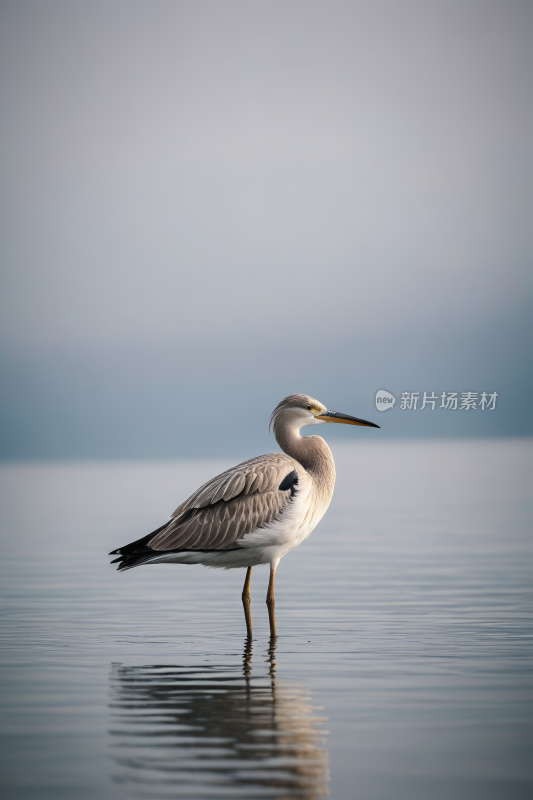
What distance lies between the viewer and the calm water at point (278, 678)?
6.26 meters

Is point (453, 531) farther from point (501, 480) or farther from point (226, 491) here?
point (501, 480)

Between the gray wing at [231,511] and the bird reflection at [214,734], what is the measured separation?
2.14m

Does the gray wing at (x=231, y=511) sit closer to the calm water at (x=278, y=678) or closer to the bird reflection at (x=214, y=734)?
the calm water at (x=278, y=678)

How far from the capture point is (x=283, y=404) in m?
12.5

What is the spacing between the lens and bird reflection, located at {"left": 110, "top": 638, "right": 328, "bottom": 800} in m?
6.07

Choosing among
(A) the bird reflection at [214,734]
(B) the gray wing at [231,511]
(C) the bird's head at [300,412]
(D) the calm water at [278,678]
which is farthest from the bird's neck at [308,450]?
(A) the bird reflection at [214,734]

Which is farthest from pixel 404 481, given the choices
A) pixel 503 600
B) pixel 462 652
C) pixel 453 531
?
pixel 462 652

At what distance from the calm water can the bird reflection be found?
0.02 meters

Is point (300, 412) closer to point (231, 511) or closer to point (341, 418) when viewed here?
point (341, 418)

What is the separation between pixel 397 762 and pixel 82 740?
1.94 meters

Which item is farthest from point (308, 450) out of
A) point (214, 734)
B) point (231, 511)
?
point (214, 734)

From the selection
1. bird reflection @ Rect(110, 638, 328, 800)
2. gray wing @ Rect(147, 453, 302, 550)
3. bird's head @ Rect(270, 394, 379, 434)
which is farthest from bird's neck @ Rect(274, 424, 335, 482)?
bird reflection @ Rect(110, 638, 328, 800)

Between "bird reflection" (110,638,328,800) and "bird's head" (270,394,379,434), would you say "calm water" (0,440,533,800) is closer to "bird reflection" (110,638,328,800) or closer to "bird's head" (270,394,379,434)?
"bird reflection" (110,638,328,800)

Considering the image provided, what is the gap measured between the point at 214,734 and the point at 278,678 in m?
1.73
